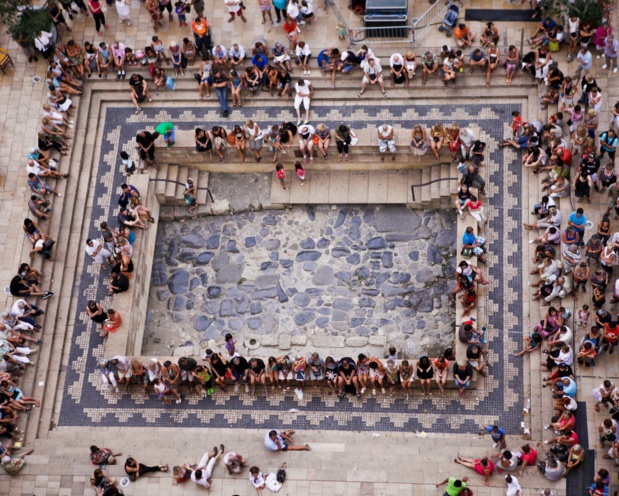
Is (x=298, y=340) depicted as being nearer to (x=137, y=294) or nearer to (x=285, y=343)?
(x=285, y=343)

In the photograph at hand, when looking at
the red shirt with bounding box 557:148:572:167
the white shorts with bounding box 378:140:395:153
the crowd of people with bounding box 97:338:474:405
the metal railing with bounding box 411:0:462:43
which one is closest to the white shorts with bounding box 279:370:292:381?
the crowd of people with bounding box 97:338:474:405

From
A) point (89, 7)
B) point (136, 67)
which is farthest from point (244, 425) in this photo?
point (89, 7)

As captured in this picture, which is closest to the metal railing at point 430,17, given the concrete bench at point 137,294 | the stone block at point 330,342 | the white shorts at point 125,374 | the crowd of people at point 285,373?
the concrete bench at point 137,294

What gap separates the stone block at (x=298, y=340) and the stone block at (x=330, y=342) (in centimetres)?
30

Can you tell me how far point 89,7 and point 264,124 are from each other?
7562mm

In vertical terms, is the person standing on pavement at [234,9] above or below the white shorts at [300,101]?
above

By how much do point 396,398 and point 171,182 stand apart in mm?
10203

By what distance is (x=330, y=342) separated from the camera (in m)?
32.4

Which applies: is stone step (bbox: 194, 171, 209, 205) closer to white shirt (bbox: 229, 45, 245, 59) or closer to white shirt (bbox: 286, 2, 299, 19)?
white shirt (bbox: 229, 45, 245, 59)

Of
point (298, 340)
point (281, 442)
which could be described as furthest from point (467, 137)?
point (281, 442)

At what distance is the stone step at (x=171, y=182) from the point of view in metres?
34.6

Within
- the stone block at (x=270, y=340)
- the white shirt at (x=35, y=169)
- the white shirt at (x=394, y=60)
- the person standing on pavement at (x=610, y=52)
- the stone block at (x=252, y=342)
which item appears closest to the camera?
the stone block at (x=270, y=340)

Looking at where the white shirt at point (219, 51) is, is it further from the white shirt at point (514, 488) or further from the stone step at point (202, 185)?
the white shirt at point (514, 488)

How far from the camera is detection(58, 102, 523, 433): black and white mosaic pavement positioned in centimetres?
3041
